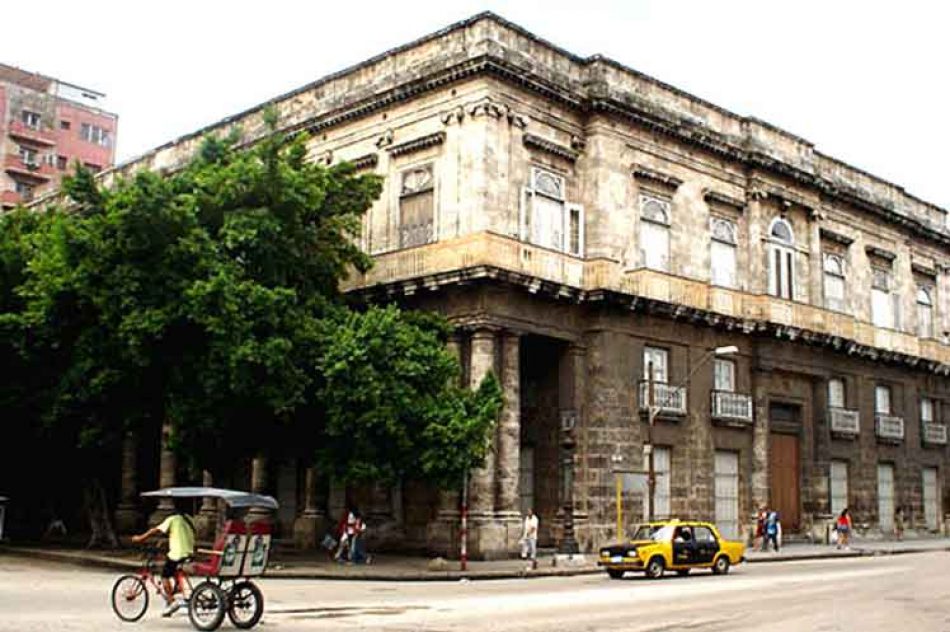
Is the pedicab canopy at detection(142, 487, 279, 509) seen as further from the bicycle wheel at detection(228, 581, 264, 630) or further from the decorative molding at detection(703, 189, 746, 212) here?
the decorative molding at detection(703, 189, 746, 212)

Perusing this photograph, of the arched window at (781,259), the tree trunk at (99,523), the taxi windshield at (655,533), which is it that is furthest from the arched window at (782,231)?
the tree trunk at (99,523)

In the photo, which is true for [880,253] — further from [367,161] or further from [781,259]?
[367,161]

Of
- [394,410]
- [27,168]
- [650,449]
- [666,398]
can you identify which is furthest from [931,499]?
[27,168]

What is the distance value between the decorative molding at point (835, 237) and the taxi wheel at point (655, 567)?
19.2m

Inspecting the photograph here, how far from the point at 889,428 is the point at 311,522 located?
2278 centimetres

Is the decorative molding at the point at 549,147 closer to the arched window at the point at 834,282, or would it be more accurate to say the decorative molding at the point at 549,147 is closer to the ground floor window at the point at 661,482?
the ground floor window at the point at 661,482

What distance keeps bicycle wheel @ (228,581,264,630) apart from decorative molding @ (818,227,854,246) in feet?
99.0

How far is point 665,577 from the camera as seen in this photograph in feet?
81.0

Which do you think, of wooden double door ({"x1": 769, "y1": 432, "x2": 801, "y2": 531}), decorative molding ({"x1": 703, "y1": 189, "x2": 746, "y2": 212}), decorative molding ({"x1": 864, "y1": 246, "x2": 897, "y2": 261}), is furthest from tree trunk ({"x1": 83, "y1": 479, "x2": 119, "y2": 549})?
decorative molding ({"x1": 864, "y1": 246, "x2": 897, "y2": 261})

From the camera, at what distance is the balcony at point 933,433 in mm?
43844

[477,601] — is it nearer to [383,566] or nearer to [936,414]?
[383,566]

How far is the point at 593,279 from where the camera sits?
30.8 m

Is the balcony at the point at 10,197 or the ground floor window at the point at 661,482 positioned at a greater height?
the balcony at the point at 10,197

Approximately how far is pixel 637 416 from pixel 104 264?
15.1 meters
